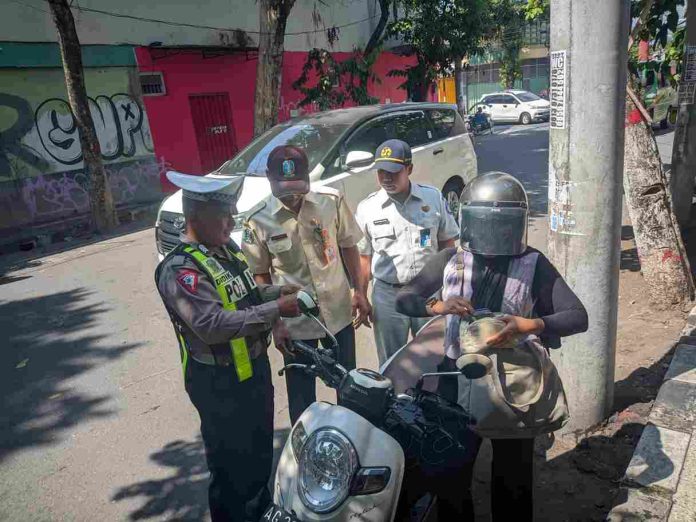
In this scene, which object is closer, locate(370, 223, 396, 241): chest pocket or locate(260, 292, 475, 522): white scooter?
locate(260, 292, 475, 522): white scooter

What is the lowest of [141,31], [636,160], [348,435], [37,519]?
[37,519]

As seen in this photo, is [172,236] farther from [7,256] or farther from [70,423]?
[7,256]

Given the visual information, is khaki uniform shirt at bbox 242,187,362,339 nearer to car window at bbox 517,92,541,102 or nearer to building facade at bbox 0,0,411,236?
building facade at bbox 0,0,411,236

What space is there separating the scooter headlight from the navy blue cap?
1776 mm

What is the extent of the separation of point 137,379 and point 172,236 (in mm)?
1565

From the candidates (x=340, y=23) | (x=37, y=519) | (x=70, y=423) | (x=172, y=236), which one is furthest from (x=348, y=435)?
(x=340, y=23)

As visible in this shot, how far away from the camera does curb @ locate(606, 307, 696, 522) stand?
94.4 inches

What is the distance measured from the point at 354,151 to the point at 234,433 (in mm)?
3821

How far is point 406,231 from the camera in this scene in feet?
10.4

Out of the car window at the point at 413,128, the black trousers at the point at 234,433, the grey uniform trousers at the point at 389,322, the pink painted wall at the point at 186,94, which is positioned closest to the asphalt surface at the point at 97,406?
the black trousers at the point at 234,433

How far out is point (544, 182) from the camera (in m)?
Result: 11.0

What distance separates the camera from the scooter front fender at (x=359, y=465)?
1563 mm

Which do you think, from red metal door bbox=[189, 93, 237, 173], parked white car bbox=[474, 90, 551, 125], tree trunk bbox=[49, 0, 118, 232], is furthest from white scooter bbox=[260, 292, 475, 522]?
parked white car bbox=[474, 90, 551, 125]

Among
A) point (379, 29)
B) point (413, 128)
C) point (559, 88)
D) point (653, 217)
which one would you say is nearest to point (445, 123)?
point (413, 128)
